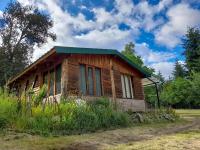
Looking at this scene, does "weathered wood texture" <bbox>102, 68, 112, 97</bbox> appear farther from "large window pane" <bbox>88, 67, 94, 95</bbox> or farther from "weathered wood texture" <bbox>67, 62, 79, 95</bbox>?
"weathered wood texture" <bbox>67, 62, 79, 95</bbox>

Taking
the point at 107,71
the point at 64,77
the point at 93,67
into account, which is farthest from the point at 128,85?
the point at 64,77

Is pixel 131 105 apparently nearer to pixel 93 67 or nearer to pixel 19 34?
pixel 93 67

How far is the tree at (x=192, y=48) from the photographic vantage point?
42.8 m

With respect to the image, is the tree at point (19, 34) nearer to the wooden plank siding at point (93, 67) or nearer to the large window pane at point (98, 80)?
the wooden plank siding at point (93, 67)

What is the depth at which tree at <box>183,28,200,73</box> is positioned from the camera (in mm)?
42750

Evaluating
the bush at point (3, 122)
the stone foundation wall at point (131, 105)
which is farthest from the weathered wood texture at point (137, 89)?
the bush at point (3, 122)

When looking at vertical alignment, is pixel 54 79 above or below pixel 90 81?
above

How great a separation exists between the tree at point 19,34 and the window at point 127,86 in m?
15.5

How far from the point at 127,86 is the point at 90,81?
3951 millimetres

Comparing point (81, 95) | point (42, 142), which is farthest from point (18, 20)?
point (42, 142)

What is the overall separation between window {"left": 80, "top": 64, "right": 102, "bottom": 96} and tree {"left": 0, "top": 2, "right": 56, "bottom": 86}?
52.6 feet

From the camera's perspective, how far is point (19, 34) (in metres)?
31.9

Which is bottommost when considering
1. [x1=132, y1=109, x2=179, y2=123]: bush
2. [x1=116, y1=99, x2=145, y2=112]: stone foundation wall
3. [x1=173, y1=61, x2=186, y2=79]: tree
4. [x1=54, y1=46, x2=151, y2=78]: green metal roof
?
[x1=132, y1=109, x2=179, y2=123]: bush

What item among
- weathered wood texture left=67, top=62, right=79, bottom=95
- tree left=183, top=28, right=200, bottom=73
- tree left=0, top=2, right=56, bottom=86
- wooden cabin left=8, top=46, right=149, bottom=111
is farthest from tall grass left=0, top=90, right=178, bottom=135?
tree left=183, top=28, right=200, bottom=73
